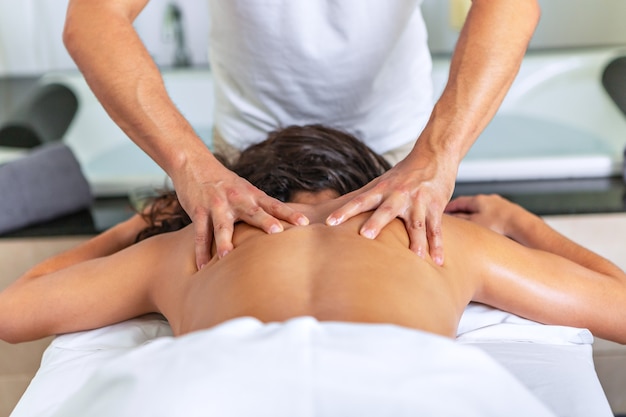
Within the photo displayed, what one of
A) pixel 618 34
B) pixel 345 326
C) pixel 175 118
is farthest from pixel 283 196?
pixel 618 34

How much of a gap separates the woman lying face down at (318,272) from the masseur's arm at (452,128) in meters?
0.03

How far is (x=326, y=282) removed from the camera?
1.17 meters

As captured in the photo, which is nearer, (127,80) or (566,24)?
(127,80)

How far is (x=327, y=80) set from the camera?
6.27ft

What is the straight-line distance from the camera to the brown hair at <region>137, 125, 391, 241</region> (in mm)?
1582

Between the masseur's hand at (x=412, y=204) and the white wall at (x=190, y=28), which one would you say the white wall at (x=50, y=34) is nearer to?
the white wall at (x=190, y=28)

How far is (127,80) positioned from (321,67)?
1.70 feet

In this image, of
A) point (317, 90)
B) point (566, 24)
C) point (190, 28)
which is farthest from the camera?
point (190, 28)

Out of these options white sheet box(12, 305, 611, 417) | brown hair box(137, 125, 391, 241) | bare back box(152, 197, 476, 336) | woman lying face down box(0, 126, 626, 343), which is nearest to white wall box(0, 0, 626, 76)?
woman lying face down box(0, 126, 626, 343)

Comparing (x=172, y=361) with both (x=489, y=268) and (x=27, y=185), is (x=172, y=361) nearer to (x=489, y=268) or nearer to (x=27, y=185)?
(x=489, y=268)

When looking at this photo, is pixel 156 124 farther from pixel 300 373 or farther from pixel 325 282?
pixel 300 373

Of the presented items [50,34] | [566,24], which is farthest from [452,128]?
[50,34]

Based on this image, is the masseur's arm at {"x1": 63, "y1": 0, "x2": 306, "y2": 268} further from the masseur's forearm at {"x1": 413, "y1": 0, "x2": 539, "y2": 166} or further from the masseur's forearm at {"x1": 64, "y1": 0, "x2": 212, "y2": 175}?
the masseur's forearm at {"x1": 413, "y1": 0, "x2": 539, "y2": 166}

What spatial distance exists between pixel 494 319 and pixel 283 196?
1.58ft
